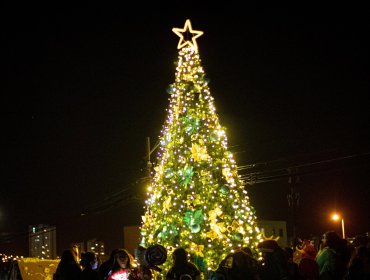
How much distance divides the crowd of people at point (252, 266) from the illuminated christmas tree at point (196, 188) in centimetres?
206

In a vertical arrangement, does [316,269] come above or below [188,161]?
below

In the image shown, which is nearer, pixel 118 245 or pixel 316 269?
pixel 316 269

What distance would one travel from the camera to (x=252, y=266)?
24.7ft

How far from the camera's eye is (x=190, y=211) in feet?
37.8

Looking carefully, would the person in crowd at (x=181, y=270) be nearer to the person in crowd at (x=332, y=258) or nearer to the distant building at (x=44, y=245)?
the person in crowd at (x=332, y=258)

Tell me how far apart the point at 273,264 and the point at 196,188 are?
13.8 feet

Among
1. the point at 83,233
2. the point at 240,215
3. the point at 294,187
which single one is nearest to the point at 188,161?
the point at 240,215

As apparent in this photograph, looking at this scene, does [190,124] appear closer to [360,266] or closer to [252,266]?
[252,266]

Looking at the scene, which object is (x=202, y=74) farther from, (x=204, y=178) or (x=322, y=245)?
(x=322, y=245)

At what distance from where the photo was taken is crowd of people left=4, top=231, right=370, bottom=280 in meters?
7.50

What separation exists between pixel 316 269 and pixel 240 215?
3.19 meters

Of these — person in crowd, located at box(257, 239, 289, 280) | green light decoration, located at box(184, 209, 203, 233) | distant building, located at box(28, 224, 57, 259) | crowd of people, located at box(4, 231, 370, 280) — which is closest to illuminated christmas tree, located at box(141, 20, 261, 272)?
green light decoration, located at box(184, 209, 203, 233)

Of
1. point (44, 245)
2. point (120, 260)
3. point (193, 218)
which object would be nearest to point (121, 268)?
point (120, 260)

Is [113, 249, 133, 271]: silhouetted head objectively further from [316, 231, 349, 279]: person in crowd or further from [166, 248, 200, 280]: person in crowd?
[316, 231, 349, 279]: person in crowd
